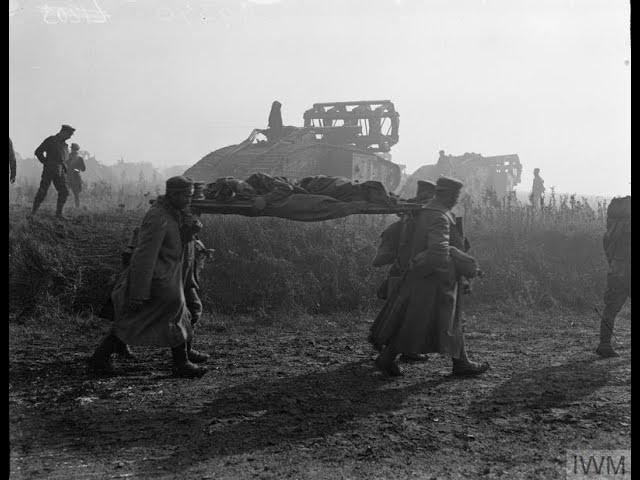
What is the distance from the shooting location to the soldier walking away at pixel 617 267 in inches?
266

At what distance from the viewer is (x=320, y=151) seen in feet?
56.5

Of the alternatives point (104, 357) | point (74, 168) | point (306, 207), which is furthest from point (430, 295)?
point (74, 168)

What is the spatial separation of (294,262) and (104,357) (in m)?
5.04

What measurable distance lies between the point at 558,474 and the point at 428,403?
1512 mm

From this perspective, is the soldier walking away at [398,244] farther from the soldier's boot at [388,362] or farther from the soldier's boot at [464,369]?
the soldier's boot at [464,369]

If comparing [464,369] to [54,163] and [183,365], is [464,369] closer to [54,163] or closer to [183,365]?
[183,365]

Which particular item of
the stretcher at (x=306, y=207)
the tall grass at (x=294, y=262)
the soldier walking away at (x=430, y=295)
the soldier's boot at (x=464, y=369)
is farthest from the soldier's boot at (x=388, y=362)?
the tall grass at (x=294, y=262)

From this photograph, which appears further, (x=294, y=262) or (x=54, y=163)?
(x=54, y=163)

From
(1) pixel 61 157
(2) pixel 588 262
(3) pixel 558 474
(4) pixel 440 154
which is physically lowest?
(3) pixel 558 474

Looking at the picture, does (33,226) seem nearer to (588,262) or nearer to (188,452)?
(188,452)

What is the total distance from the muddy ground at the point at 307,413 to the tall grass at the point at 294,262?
1.68 metres

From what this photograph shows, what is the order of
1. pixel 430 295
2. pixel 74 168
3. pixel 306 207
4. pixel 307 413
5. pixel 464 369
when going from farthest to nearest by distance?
pixel 74 168, pixel 464 369, pixel 306 207, pixel 430 295, pixel 307 413

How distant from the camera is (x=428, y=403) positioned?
5055 mm
